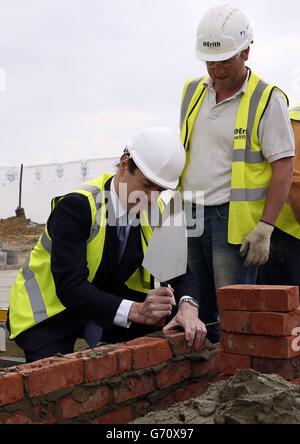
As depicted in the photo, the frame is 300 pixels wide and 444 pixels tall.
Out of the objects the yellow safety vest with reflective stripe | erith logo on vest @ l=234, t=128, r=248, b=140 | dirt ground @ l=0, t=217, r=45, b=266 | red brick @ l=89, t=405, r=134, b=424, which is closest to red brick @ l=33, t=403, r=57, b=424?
red brick @ l=89, t=405, r=134, b=424

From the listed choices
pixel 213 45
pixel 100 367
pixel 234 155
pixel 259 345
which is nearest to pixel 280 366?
pixel 259 345

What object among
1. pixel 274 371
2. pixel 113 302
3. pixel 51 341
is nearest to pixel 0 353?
pixel 51 341

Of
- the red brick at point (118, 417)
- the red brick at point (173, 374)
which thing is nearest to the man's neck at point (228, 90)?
the red brick at point (173, 374)

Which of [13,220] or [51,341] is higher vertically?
[13,220]

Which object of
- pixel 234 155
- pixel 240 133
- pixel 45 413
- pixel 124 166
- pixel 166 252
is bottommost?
pixel 45 413

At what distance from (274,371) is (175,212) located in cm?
109

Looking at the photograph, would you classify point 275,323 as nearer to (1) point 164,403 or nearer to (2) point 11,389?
(1) point 164,403

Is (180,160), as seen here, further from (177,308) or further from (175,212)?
(177,308)

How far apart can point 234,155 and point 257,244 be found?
20.9 inches

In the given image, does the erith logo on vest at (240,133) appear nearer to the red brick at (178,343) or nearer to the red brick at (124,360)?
the red brick at (178,343)

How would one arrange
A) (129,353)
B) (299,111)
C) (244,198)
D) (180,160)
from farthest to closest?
(299,111) → (244,198) → (180,160) → (129,353)

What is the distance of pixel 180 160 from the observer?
330 centimetres

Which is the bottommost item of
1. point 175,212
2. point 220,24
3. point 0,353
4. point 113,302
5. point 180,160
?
point 0,353

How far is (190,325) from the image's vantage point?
10.5ft
